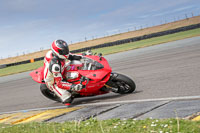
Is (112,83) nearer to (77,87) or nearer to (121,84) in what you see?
(121,84)

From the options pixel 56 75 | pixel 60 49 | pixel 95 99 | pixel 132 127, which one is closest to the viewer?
pixel 132 127

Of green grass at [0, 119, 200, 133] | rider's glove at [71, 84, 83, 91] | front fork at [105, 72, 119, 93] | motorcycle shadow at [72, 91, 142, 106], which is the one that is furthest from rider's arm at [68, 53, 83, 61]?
green grass at [0, 119, 200, 133]

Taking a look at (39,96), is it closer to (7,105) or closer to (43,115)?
(7,105)

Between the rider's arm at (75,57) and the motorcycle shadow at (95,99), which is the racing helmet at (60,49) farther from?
the motorcycle shadow at (95,99)

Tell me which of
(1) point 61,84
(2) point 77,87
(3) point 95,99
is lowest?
(3) point 95,99

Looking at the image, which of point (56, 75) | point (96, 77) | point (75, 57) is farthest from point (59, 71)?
point (96, 77)

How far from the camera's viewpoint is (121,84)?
7.51m

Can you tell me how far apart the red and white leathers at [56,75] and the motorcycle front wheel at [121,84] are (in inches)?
43.7

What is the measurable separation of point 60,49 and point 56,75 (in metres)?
0.68

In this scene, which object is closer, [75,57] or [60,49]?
[60,49]

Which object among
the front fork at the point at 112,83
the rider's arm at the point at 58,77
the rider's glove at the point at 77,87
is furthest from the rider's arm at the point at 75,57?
the front fork at the point at 112,83

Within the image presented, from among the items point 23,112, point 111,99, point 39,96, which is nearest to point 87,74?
point 111,99

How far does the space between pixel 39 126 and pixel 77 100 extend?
312 cm

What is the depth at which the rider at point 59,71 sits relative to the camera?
7348 millimetres
